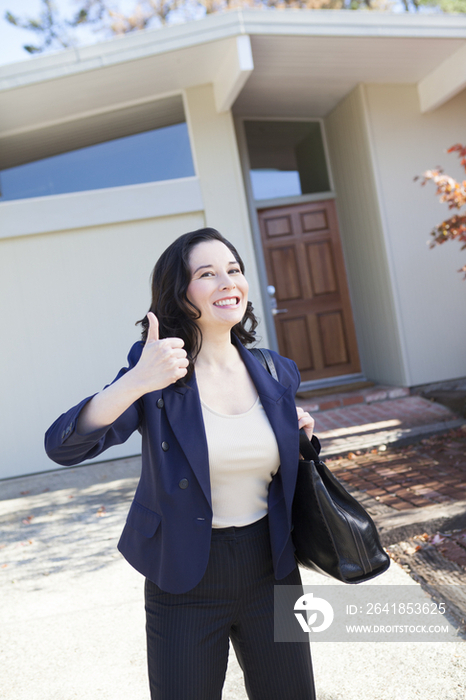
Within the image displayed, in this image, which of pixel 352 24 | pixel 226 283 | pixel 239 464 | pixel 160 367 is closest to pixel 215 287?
pixel 226 283

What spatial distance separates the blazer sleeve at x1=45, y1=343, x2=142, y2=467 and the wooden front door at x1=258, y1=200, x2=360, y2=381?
679 centimetres

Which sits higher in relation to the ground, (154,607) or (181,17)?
(181,17)

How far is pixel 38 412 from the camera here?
262 inches

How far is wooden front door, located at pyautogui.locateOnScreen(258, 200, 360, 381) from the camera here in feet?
27.8

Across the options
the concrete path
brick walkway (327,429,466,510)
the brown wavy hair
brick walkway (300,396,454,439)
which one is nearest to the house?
brick walkway (300,396,454,439)

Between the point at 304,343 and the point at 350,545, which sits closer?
the point at 350,545

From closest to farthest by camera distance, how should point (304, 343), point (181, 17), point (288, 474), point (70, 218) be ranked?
point (288, 474)
point (70, 218)
point (304, 343)
point (181, 17)

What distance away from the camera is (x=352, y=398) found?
24.8 ft

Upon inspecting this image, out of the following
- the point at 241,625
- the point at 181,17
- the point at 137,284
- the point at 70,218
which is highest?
the point at 181,17

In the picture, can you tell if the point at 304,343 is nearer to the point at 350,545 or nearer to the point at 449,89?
the point at 449,89

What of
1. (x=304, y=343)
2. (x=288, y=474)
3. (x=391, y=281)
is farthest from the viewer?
(x=304, y=343)

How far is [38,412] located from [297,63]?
4995 mm

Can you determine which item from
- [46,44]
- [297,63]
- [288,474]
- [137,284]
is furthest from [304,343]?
[46,44]

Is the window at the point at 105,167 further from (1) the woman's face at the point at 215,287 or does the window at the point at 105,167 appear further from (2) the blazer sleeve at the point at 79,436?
(2) the blazer sleeve at the point at 79,436
